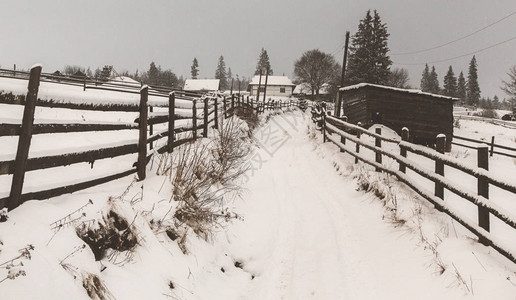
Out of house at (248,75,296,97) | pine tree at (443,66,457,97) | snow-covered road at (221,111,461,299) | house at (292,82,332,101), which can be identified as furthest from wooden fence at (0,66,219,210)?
pine tree at (443,66,457,97)

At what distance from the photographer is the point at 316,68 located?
74.9 meters

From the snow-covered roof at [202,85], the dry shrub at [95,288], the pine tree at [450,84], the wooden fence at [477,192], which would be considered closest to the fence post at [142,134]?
the dry shrub at [95,288]

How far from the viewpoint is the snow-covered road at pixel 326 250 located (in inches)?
158

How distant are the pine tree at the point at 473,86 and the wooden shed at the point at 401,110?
7895 centimetres

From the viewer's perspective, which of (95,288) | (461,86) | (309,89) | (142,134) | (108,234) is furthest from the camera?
(461,86)

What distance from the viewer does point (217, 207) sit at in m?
5.89

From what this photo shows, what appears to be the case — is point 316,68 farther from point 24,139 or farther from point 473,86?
point 24,139

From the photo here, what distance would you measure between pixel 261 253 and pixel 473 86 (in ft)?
338

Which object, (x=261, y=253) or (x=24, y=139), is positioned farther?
(x=261, y=253)

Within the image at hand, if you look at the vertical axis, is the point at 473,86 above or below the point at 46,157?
above

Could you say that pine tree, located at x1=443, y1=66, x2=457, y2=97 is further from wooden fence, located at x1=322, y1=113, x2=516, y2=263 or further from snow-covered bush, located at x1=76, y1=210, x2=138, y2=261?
snow-covered bush, located at x1=76, y1=210, x2=138, y2=261

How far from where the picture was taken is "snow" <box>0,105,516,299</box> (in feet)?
8.86

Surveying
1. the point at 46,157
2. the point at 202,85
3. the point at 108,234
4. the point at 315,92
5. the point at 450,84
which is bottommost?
the point at 108,234

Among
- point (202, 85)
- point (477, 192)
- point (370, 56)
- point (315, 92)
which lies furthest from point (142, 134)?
point (315, 92)
